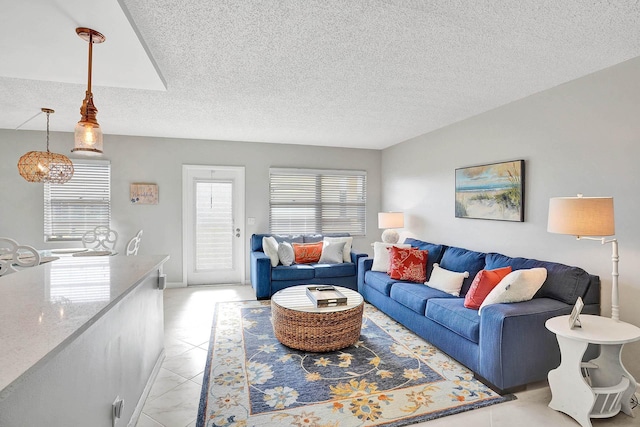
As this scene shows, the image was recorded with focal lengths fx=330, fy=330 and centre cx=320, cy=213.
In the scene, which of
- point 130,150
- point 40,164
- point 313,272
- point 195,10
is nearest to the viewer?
point 195,10

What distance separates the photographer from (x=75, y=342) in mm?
1261

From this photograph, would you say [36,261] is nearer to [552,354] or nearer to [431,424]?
[431,424]

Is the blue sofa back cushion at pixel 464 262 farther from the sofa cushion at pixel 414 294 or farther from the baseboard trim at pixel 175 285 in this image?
the baseboard trim at pixel 175 285

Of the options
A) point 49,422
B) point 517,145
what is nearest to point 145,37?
point 49,422

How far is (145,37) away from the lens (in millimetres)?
2111

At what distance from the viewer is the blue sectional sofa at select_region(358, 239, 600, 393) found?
7.72ft

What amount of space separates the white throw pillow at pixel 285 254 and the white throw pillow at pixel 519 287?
2805mm

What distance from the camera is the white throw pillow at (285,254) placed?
189 inches

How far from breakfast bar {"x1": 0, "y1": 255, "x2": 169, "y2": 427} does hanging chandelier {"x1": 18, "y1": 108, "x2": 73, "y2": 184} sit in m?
2.16

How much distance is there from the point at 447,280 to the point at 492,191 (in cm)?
111

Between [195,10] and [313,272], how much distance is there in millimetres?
3574

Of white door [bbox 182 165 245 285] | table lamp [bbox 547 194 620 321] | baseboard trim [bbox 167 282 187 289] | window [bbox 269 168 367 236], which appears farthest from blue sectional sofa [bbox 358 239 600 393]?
baseboard trim [bbox 167 282 187 289]

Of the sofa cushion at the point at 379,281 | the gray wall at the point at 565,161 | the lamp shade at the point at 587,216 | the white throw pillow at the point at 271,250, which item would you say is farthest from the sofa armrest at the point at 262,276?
the lamp shade at the point at 587,216

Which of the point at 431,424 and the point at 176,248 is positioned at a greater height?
the point at 176,248
